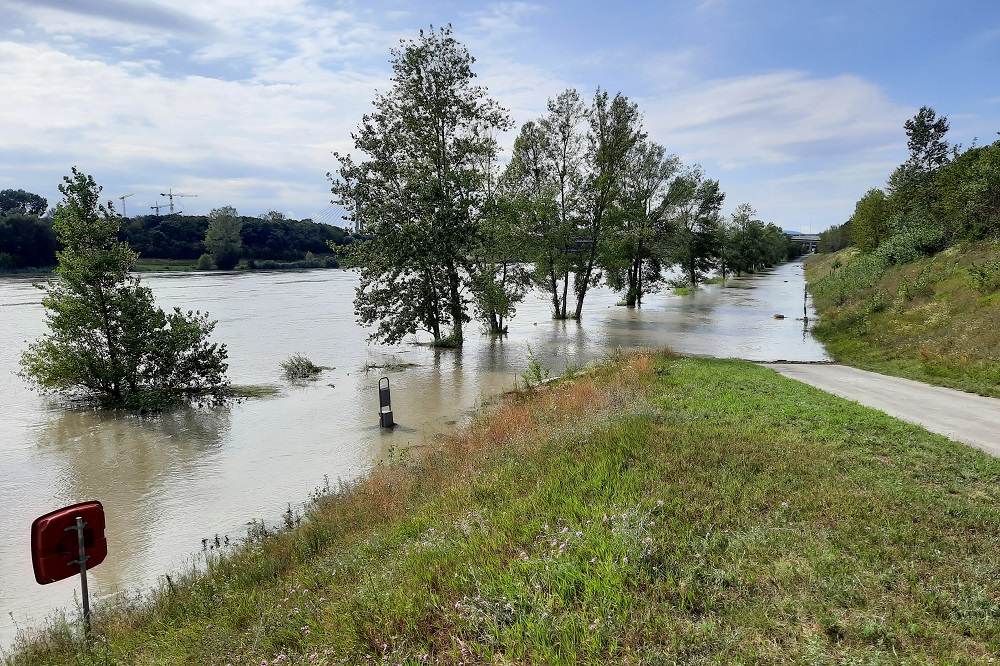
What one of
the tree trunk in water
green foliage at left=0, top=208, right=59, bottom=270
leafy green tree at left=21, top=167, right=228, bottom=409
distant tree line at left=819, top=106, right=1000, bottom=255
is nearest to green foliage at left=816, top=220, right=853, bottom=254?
distant tree line at left=819, top=106, right=1000, bottom=255

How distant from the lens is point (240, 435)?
17.8 metres

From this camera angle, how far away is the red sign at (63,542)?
721 centimetres

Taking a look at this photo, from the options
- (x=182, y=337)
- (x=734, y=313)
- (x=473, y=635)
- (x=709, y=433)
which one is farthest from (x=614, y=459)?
(x=734, y=313)

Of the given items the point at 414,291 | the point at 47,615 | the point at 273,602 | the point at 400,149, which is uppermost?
the point at 400,149

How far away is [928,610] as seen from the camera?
192 inches

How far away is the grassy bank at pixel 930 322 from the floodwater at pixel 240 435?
2508mm

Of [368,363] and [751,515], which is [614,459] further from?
[368,363]

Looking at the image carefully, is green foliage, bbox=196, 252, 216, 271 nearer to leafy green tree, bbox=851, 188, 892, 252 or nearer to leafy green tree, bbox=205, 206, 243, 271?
leafy green tree, bbox=205, 206, 243, 271

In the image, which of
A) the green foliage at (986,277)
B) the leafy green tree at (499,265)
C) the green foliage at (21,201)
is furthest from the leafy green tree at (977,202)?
the green foliage at (21,201)

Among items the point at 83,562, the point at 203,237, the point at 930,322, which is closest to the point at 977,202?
the point at 930,322

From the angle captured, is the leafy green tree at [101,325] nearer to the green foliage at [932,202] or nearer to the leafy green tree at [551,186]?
the leafy green tree at [551,186]

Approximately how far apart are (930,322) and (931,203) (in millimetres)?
32187

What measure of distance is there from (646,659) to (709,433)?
6.38 metres

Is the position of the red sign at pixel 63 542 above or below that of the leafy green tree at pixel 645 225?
below
